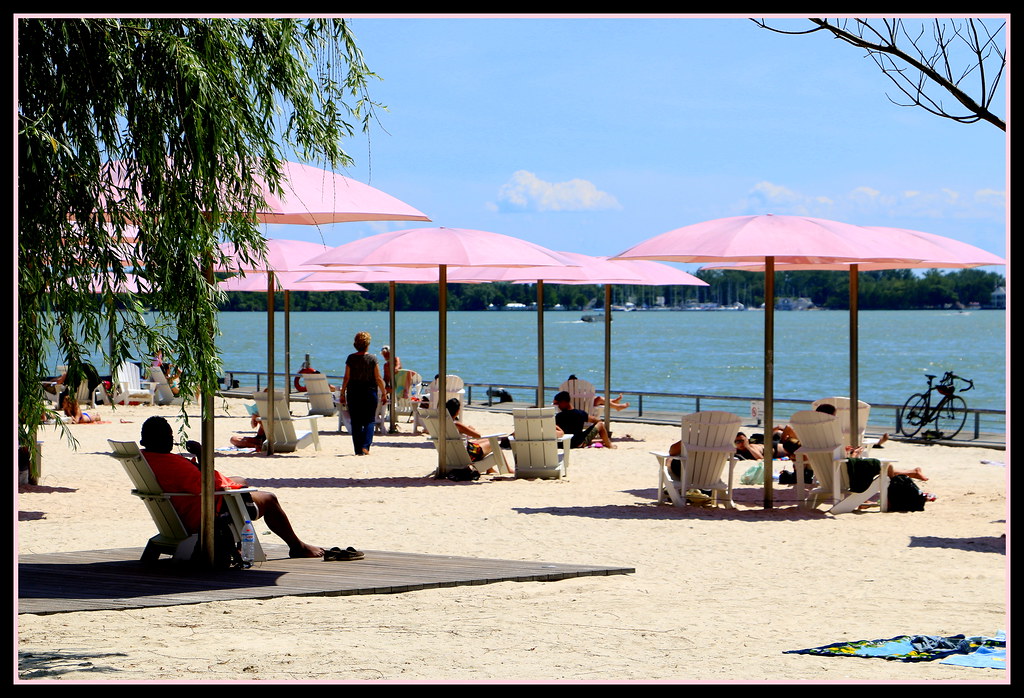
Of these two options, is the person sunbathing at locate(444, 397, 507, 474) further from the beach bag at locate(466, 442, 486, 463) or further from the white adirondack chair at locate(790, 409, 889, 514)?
the white adirondack chair at locate(790, 409, 889, 514)

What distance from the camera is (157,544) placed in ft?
25.8

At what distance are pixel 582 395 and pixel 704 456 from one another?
25.5 feet

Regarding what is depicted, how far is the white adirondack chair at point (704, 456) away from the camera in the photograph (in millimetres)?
11258

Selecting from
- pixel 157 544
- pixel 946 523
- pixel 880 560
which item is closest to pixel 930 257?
pixel 946 523

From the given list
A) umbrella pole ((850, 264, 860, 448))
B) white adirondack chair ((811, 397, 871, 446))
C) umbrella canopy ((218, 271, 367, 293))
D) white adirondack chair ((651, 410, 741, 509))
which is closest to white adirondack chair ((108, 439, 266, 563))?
white adirondack chair ((651, 410, 741, 509))

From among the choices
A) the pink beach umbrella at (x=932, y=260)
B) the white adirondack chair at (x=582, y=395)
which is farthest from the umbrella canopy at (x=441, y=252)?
the white adirondack chair at (x=582, y=395)

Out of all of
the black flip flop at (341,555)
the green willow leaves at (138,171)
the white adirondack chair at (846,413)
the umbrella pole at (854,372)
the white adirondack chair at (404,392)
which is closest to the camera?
the green willow leaves at (138,171)

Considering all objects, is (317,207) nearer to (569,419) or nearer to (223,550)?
(223,550)

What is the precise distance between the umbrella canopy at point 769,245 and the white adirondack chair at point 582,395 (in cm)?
739

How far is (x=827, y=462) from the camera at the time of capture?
11.3 meters

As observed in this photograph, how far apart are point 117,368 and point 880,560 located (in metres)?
5.66

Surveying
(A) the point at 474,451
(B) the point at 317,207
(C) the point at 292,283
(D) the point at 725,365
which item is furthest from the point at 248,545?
(D) the point at 725,365

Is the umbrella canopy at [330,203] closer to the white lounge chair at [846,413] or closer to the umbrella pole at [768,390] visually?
the umbrella pole at [768,390]
